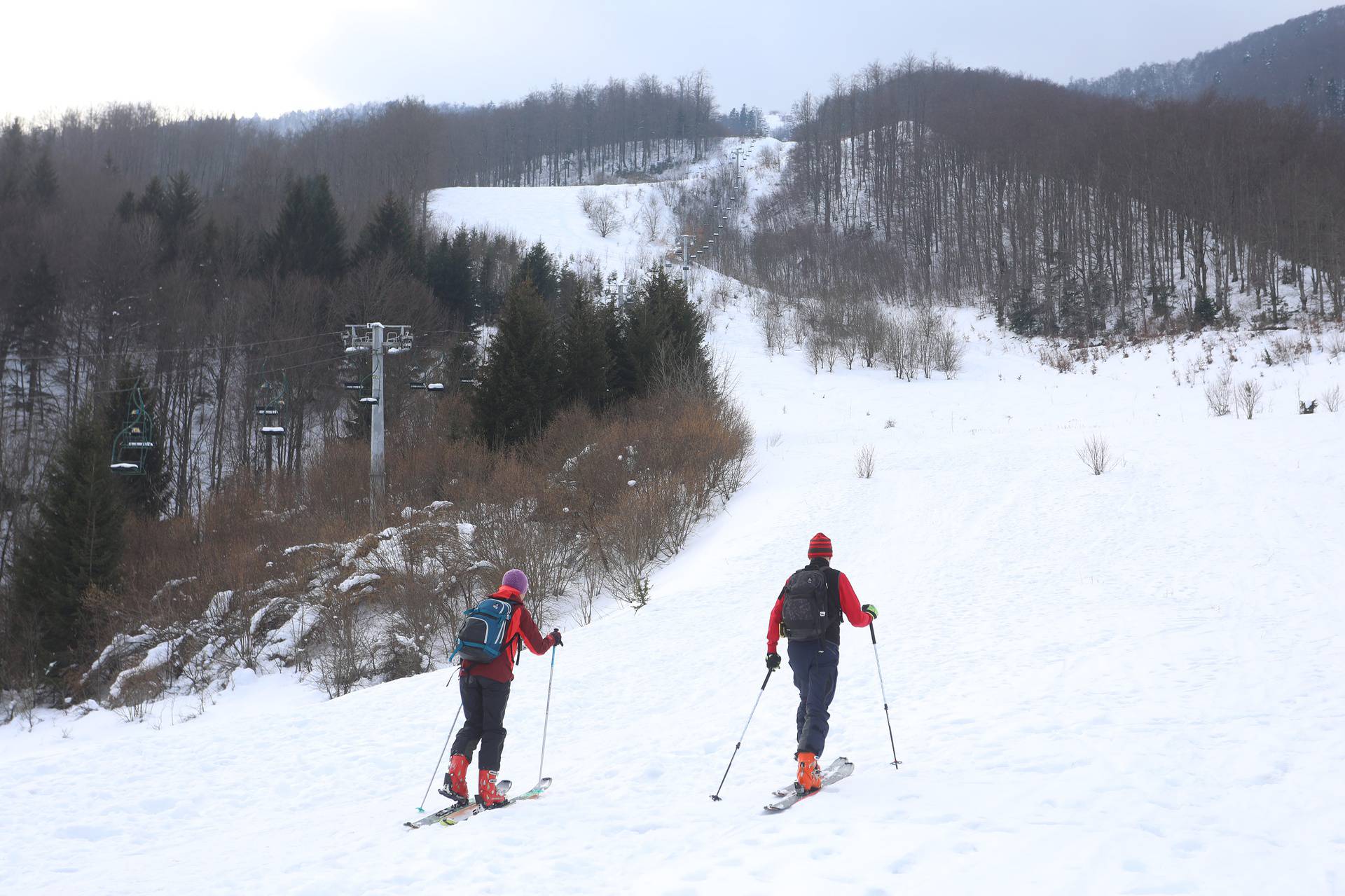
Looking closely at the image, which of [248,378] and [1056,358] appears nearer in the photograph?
[248,378]

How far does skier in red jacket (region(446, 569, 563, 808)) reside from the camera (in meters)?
6.91

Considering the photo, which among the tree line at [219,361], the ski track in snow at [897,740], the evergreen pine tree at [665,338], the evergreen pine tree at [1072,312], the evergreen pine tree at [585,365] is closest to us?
the ski track in snow at [897,740]

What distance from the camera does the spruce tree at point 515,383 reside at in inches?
1032

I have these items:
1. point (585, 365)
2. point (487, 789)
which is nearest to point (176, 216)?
point (585, 365)

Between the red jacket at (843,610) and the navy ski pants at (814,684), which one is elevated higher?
the red jacket at (843,610)

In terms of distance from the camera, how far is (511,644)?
698 cm

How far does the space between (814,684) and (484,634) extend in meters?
2.71

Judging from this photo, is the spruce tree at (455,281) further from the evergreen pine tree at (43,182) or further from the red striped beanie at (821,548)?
the red striped beanie at (821,548)

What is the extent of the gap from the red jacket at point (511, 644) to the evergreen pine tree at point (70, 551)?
1854 cm

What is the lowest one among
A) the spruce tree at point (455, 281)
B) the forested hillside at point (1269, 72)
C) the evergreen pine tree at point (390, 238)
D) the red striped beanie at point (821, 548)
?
the red striped beanie at point (821, 548)

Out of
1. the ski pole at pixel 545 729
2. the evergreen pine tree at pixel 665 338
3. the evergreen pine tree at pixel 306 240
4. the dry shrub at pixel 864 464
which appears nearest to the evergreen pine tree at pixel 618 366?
the evergreen pine tree at pixel 665 338

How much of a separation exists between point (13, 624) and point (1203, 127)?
67917 millimetres

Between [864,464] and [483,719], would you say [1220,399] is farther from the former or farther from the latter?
[483,719]

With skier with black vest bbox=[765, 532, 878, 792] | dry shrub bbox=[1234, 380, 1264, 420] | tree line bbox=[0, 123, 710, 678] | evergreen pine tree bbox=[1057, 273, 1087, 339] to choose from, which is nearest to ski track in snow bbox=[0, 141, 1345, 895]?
skier with black vest bbox=[765, 532, 878, 792]
